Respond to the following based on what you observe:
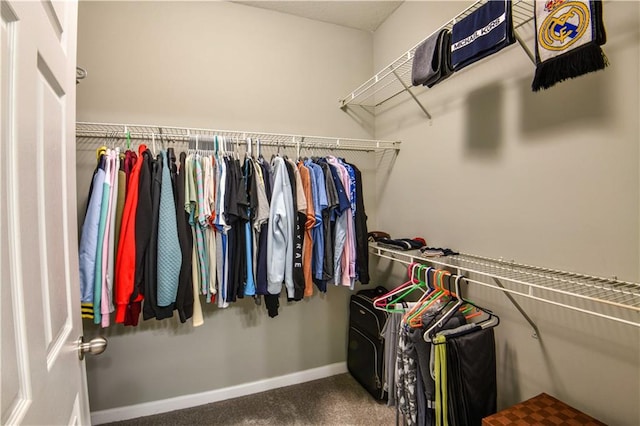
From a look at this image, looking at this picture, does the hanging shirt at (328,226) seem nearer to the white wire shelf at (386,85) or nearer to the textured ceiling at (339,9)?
the white wire shelf at (386,85)

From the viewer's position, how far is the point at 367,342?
7.20 feet

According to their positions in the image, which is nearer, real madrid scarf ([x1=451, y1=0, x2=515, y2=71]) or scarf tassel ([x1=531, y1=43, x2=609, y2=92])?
scarf tassel ([x1=531, y1=43, x2=609, y2=92])

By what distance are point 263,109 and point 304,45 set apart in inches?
24.1

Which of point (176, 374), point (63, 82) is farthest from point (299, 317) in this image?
point (63, 82)

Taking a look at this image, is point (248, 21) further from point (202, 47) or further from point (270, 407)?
point (270, 407)

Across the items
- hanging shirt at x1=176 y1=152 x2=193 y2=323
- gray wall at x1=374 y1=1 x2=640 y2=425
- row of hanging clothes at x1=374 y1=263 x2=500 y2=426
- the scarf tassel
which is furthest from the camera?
hanging shirt at x1=176 y1=152 x2=193 y2=323

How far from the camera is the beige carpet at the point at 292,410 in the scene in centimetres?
193

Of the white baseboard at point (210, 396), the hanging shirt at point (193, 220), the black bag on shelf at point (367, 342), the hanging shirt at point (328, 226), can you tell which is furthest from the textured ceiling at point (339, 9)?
the white baseboard at point (210, 396)

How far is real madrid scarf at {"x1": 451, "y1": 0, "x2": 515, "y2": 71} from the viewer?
1146 millimetres

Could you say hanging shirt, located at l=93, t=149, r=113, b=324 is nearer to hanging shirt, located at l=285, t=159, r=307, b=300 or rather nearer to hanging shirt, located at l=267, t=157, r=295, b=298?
hanging shirt, located at l=267, t=157, r=295, b=298

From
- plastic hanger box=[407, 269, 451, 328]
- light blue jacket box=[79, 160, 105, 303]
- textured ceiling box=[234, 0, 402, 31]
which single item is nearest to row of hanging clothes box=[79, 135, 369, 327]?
light blue jacket box=[79, 160, 105, 303]

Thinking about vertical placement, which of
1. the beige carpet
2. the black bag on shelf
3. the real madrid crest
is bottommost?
the beige carpet

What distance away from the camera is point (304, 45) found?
234cm

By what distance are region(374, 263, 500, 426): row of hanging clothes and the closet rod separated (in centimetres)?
127
